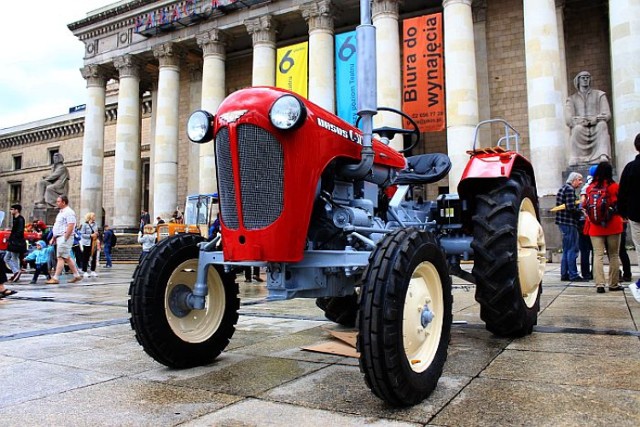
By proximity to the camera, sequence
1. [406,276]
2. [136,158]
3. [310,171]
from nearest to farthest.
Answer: [406,276] < [310,171] < [136,158]

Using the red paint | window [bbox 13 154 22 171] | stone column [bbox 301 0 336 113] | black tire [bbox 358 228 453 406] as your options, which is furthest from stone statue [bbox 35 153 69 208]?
black tire [bbox 358 228 453 406]

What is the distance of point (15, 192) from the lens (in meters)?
57.1

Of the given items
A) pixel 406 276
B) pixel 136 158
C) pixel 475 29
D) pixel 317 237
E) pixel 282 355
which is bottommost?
pixel 282 355

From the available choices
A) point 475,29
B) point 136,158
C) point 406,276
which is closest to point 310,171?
point 406,276

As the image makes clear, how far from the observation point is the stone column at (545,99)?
19.1 meters

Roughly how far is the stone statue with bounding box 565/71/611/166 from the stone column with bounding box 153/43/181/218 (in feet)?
68.3

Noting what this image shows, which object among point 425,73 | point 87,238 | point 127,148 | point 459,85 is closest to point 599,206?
point 87,238

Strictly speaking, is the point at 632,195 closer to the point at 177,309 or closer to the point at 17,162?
the point at 177,309

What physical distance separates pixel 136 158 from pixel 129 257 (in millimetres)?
7578

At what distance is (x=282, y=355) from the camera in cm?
375

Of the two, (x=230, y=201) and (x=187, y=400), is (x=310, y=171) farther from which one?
(x=187, y=400)

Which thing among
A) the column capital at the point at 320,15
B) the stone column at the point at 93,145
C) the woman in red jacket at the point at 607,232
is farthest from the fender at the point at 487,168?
the stone column at the point at 93,145

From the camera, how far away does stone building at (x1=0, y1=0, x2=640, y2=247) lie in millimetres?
19297

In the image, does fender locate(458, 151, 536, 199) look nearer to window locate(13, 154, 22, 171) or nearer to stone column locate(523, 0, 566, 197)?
stone column locate(523, 0, 566, 197)
